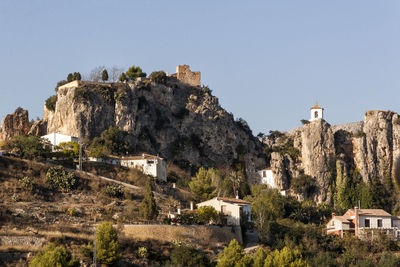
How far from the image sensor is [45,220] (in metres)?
66.0

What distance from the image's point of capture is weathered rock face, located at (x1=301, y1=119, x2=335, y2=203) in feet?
328

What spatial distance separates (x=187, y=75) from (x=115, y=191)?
36.5 m

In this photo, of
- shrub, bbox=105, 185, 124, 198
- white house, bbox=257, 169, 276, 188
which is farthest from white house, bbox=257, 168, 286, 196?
shrub, bbox=105, 185, 124, 198

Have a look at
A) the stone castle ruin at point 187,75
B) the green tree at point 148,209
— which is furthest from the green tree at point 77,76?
the green tree at point 148,209

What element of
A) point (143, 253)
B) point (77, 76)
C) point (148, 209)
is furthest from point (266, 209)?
point (77, 76)

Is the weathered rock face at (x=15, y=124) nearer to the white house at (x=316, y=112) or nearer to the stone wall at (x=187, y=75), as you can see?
the stone wall at (x=187, y=75)

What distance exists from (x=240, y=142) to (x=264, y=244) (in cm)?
3306

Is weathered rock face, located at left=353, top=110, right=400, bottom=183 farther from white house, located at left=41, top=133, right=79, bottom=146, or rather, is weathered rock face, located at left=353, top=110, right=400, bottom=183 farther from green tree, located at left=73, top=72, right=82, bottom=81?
white house, located at left=41, top=133, right=79, bottom=146

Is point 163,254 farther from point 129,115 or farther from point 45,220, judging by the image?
point 129,115

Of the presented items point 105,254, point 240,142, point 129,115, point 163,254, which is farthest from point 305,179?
point 105,254

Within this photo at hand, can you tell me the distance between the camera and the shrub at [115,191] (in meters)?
76.9

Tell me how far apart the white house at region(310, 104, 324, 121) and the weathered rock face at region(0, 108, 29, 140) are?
134 feet

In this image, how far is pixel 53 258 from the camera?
53781 mm

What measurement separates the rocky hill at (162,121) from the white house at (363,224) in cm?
2170
